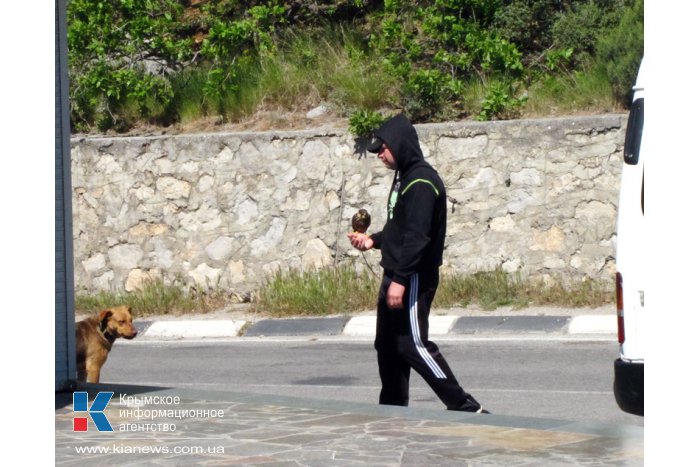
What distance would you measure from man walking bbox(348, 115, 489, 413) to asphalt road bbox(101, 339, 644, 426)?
1.33 meters

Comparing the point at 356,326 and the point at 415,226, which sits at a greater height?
the point at 415,226

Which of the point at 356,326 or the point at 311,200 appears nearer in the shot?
the point at 356,326

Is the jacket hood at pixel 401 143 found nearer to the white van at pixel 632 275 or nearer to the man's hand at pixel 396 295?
the man's hand at pixel 396 295

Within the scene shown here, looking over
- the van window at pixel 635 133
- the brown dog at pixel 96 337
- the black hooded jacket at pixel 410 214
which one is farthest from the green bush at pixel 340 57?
the van window at pixel 635 133

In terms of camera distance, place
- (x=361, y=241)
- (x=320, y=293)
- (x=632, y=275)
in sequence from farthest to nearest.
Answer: (x=320, y=293), (x=361, y=241), (x=632, y=275)

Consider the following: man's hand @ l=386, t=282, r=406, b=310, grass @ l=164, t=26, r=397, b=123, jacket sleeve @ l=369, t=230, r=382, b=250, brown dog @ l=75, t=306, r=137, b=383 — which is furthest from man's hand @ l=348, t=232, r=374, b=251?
grass @ l=164, t=26, r=397, b=123

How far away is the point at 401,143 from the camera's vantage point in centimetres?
755

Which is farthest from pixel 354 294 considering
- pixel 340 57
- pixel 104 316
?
pixel 104 316

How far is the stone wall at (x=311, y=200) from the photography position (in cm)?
1415

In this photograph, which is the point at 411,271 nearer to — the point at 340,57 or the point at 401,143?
the point at 401,143

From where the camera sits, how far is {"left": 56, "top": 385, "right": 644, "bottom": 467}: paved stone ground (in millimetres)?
6004

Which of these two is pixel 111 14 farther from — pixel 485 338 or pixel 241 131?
pixel 485 338

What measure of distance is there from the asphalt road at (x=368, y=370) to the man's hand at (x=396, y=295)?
167 cm

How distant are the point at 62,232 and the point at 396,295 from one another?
7.69 feet
